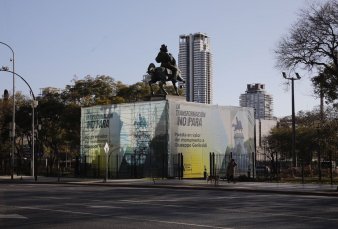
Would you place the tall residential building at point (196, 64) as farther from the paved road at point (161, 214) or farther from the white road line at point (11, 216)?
the white road line at point (11, 216)

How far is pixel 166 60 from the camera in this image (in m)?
47.9

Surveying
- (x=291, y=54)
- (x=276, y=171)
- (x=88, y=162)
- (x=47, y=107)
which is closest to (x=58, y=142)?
(x=47, y=107)

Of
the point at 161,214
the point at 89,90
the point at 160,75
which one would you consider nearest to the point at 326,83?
the point at 160,75

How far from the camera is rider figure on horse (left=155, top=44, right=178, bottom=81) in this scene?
47.6 m

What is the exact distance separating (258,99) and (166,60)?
13163cm

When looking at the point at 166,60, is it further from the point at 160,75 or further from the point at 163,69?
the point at 160,75

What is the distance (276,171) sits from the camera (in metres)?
40.9

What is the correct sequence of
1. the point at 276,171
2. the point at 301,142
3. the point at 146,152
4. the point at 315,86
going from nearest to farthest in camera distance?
1. the point at 315,86
2. the point at 276,171
3. the point at 146,152
4. the point at 301,142

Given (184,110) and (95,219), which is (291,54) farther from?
(95,219)

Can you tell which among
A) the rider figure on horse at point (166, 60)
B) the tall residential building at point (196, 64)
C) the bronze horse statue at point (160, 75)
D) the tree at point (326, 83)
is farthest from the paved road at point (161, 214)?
the tall residential building at point (196, 64)

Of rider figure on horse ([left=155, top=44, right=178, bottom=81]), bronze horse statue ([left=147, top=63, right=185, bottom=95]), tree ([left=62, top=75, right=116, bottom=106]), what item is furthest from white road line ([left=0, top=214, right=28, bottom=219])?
tree ([left=62, top=75, right=116, bottom=106])

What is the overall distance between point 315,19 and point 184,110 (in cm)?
1919

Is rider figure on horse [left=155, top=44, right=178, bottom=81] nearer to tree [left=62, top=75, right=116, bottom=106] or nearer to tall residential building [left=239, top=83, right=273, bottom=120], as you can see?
tree [left=62, top=75, right=116, bottom=106]

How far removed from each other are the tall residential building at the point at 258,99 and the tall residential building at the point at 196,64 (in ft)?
226
